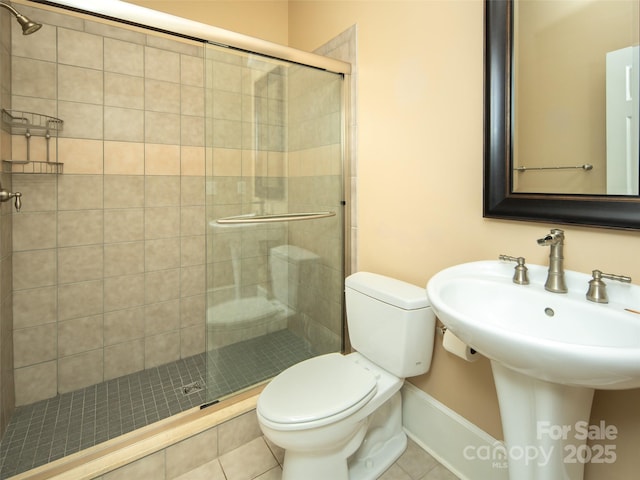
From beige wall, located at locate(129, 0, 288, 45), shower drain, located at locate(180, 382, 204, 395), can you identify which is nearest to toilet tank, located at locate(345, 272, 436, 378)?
shower drain, located at locate(180, 382, 204, 395)

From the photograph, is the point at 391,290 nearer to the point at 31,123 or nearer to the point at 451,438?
the point at 451,438

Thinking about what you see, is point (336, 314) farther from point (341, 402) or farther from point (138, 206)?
point (138, 206)

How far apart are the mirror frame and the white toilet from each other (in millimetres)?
466

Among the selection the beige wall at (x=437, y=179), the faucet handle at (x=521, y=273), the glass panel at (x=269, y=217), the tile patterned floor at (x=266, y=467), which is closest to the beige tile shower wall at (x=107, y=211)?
the glass panel at (x=269, y=217)

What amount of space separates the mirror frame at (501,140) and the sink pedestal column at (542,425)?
1.62ft

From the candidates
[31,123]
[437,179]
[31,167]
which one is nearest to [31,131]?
[31,123]

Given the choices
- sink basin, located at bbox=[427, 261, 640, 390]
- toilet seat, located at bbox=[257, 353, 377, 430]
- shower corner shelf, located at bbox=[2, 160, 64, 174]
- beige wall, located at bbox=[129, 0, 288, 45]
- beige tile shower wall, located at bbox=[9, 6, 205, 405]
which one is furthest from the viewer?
beige wall, located at bbox=[129, 0, 288, 45]

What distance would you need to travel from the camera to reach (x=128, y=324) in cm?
199

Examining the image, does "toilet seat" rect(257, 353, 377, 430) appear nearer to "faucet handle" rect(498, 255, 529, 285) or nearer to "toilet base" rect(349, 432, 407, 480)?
"toilet base" rect(349, 432, 407, 480)

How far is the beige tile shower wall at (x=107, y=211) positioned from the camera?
1.70 meters

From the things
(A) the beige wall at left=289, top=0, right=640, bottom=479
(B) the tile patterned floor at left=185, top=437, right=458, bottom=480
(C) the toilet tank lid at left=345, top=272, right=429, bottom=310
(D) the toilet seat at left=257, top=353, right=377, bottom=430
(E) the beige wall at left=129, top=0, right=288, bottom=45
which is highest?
(E) the beige wall at left=129, top=0, right=288, bottom=45

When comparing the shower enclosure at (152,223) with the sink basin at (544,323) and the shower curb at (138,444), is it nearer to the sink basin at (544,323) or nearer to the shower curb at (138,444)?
the shower curb at (138,444)

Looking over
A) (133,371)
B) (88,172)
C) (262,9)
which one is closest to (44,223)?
(88,172)

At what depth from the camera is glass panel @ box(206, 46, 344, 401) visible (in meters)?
1.45
